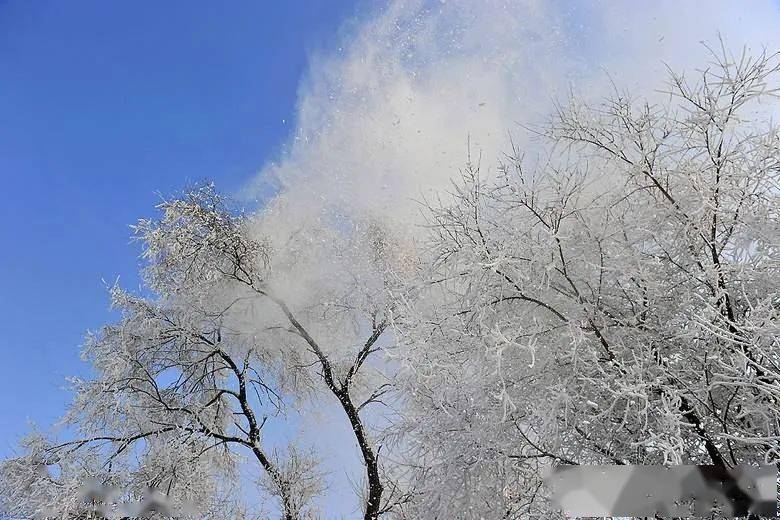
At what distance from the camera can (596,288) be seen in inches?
169

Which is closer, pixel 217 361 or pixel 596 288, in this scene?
pixel 596 288

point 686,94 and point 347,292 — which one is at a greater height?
point 347,292

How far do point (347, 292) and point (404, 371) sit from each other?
4.43 metres

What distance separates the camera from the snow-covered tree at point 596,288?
156 inches

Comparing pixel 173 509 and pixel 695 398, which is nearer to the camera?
pixel 695 398

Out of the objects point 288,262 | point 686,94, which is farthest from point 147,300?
point 686,94

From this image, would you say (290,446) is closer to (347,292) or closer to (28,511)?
(347,292)

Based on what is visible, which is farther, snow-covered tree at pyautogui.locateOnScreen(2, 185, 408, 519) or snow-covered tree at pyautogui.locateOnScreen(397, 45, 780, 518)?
snow-covered tree at pyautogui.locateOnScreen(2, 185, 408, 519)

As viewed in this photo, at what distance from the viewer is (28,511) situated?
297 inches

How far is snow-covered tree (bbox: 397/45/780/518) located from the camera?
3.95m

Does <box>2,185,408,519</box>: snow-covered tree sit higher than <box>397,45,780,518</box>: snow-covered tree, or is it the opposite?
<box>2,185,408,519</box>: snow-covered tree

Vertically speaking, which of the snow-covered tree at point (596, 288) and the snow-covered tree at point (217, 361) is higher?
the snow-covered tree at point (217, 361)

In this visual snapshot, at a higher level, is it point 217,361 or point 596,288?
point 217,361

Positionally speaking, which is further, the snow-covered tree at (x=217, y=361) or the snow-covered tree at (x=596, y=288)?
the snow-covered tree at (x=217, y=361)
